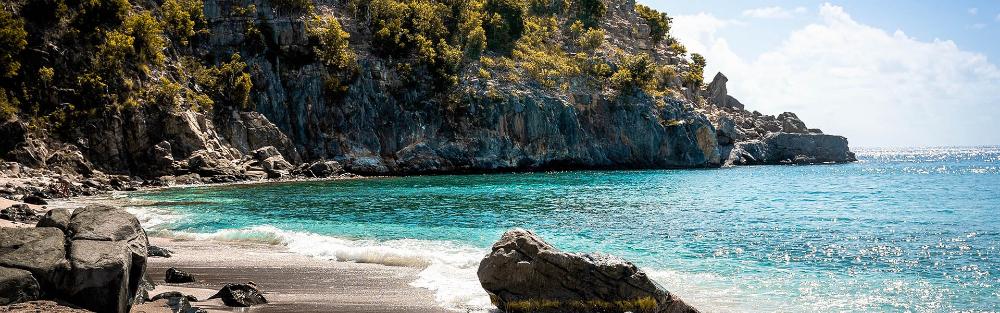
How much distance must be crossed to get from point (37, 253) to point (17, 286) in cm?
72

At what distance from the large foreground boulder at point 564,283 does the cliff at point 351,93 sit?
4985cm

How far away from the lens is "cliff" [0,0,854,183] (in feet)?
195

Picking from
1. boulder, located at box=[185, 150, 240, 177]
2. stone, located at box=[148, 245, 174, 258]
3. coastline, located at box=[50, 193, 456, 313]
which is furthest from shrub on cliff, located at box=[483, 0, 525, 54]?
stone, located at box=[148, 245, 174, 258]

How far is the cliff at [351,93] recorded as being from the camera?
195ft

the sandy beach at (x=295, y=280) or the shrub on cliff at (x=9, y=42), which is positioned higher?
the shrub on cliff at (x=9, y=42)

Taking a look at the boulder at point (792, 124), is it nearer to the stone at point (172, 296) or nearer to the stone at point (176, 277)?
the stone at point (176, 277)

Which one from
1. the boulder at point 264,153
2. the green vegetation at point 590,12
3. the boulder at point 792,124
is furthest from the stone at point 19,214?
the boulder at point 792,124

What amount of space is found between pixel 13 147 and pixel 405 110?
4305 centimetres

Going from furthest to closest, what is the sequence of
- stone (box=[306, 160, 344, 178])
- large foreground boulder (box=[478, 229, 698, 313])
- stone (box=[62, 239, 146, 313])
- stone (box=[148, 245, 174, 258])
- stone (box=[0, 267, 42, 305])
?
stone (box=[306, 160, 344, 178]) < stone (box=[148, 245, 174, 258]) < large foreground boulder (box=[478, 229, 698, 313]) < stone (box=[62, 239, 146, 313]) < stone (box=[0, 267, 42, 305])

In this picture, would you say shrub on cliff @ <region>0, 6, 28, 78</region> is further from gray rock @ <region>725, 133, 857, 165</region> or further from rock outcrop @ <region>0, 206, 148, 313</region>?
gray rock @ <region>725, 133, 857, 165</region>

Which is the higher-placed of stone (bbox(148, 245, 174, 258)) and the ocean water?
stone (bbox(148, 245, 174, 258))

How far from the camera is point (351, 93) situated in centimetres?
8400

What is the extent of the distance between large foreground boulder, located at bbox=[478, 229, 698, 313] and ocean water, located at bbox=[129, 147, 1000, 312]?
959mm

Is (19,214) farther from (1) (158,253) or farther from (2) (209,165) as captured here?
(2) (209,165)
